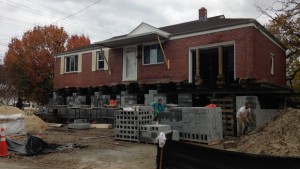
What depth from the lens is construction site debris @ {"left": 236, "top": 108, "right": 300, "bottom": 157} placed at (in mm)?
9010

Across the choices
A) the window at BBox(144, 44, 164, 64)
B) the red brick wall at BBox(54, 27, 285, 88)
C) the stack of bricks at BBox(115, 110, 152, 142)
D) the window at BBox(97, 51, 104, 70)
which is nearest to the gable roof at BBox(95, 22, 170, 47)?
the window at BBox(144, 44, 164, 64)

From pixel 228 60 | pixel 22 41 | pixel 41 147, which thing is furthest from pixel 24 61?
pixel 41 147

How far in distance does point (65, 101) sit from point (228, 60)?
51.2 ft

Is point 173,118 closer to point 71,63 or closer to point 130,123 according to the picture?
point 130,123

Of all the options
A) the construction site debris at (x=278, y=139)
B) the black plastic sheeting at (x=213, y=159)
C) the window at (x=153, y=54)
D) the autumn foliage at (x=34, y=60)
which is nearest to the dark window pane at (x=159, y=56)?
the window at (x=153, y=54)

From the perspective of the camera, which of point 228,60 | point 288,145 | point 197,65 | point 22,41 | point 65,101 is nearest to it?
point 288,145

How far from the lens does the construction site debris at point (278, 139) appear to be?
901 centimetres

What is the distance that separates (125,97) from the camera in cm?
2259

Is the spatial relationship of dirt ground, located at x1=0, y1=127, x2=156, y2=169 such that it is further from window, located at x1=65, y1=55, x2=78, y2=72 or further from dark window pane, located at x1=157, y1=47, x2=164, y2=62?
Answer: window, located at x1=65, y1=55, x2=78, y2=72

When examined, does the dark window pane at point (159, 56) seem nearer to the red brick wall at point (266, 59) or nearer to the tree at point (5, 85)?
the red brick wall at point (266, 59)

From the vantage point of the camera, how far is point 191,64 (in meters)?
19.9

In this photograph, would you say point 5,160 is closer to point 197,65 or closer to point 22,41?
point 197,65

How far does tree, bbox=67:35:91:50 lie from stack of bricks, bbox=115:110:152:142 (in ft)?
111

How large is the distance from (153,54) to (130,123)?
29.9 feet
